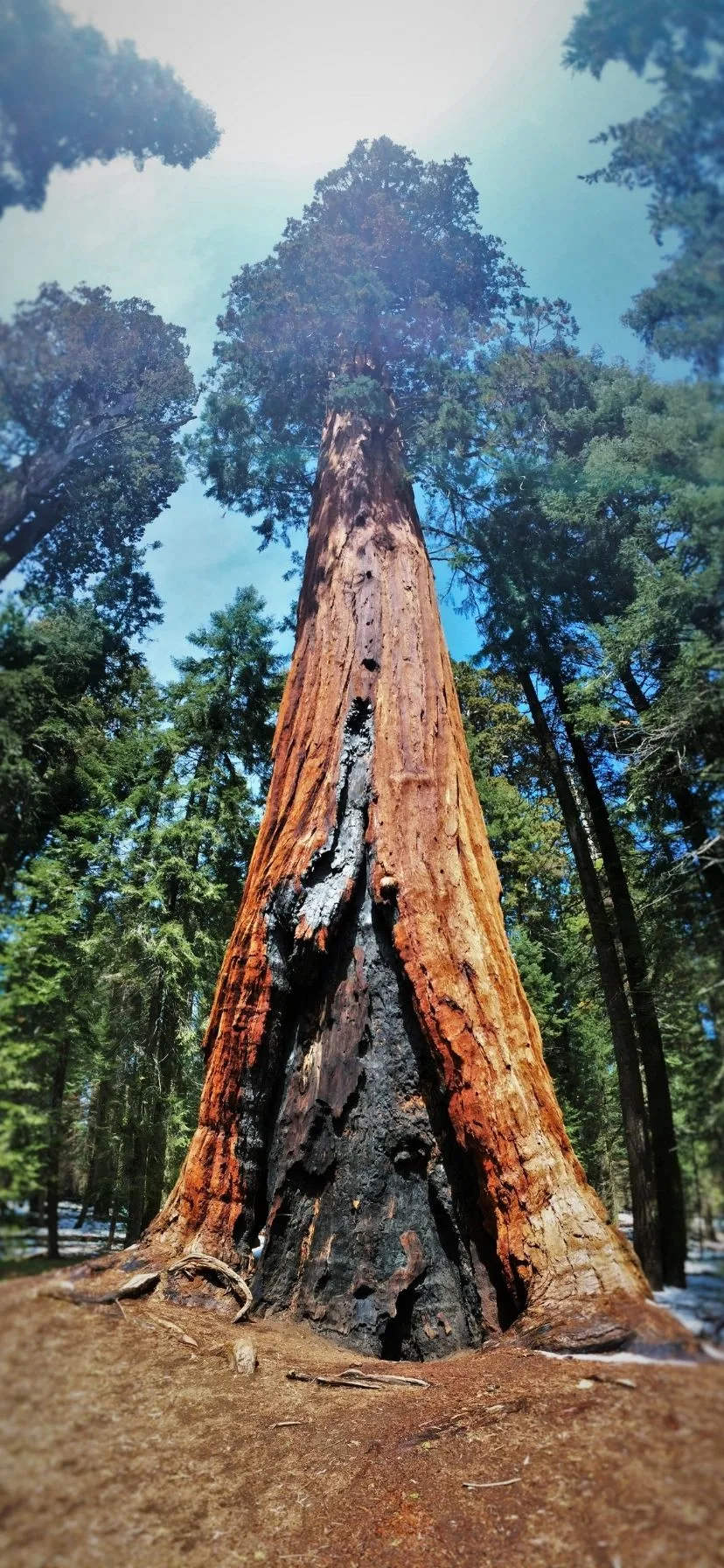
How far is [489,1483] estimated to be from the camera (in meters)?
2.24

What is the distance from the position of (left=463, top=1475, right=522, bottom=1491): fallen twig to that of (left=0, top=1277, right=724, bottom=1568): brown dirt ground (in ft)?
0.04

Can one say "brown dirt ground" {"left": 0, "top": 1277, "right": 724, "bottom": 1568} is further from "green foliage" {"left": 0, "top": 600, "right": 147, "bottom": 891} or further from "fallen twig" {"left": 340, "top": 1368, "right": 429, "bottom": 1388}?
"green foliage" {"left": 0, "top": 600, "right": 147, "bottom": 891}

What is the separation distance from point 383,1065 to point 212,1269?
1.60 meters

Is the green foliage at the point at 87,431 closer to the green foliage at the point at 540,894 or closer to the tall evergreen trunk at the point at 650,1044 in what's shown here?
the tall evergreen trunk at the point at 650,1044

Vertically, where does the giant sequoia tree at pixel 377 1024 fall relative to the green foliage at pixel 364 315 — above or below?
below

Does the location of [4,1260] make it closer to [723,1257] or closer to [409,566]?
[723,1257]

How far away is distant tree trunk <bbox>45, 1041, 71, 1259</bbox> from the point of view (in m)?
2.40

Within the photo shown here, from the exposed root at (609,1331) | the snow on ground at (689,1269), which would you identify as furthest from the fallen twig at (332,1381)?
the snow on ground at (689,1269)

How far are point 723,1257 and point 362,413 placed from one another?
825 centimetres

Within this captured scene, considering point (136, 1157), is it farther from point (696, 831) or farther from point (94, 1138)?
point (696, 831)

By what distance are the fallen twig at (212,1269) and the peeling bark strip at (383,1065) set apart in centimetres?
19

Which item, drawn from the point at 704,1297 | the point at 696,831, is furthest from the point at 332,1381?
the point at 696,831

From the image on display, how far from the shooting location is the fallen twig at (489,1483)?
2.12m

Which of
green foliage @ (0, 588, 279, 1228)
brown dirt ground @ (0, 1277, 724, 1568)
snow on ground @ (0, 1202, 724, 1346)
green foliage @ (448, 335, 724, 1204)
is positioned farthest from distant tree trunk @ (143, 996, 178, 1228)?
snow on ground @ (0, 1202, 724, 1346)
